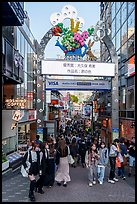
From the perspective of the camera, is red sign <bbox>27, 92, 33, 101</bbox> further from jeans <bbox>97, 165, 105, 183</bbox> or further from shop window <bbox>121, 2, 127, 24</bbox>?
jeans <bbox>97, 165, 105, 183</bbox>

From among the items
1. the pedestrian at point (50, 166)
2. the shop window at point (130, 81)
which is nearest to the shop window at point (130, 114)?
the shop window at point (130, 81)

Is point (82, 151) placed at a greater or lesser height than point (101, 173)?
greater

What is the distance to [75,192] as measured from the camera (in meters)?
8.55

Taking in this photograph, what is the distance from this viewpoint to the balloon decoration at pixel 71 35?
1844 cm

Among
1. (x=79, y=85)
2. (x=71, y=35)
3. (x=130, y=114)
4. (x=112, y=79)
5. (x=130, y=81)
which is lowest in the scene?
(x=130, y=114)

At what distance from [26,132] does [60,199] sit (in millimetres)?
19548

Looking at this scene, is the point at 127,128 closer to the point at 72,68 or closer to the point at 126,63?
the point at 126,63

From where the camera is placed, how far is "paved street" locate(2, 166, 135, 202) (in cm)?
779

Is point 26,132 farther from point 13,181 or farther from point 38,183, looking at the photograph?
point 38,183

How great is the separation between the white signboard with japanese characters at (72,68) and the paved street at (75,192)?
28.6ft

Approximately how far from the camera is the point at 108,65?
720 inches

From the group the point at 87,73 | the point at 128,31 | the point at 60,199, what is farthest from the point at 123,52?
the point at 60,199

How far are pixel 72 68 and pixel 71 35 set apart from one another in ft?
7.54

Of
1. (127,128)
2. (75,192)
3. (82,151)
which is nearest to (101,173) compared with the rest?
(75,192)
